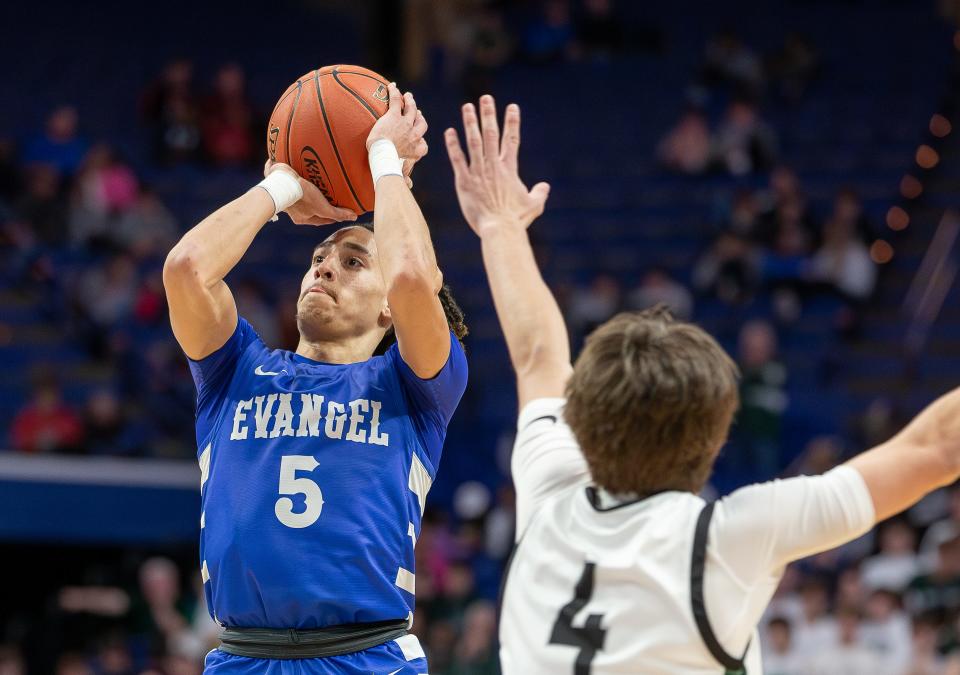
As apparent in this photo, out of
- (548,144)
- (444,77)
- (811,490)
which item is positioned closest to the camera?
(811,490)

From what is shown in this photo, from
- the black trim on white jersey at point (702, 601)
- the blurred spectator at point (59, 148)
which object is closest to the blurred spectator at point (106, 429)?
the blurred spectator at point (59, 148)

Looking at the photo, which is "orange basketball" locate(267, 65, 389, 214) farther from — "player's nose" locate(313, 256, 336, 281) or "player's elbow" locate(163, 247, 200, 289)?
"player's elbow" locate(163, 247, 200, 289)

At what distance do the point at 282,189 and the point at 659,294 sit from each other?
997 centimetres

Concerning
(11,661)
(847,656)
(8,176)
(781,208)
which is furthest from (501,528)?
(8,176)

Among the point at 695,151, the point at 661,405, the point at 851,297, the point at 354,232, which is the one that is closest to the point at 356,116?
the point at 354,232

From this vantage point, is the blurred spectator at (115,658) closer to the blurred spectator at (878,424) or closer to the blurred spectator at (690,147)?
the blurred spectator at (878,424)

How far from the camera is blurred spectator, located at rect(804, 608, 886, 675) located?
916cm

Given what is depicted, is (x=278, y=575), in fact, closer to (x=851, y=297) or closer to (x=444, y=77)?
(x=851, y=297)

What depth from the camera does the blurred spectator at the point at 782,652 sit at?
940 cm

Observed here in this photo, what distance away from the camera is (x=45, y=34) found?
1764 centimetres

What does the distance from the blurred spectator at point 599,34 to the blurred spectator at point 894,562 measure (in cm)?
858

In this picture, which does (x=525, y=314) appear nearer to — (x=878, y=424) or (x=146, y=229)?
(x=878, y=424)

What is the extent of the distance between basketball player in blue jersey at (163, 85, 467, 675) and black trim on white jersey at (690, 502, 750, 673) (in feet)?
4.36

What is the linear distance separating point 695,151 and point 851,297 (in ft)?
9.10
